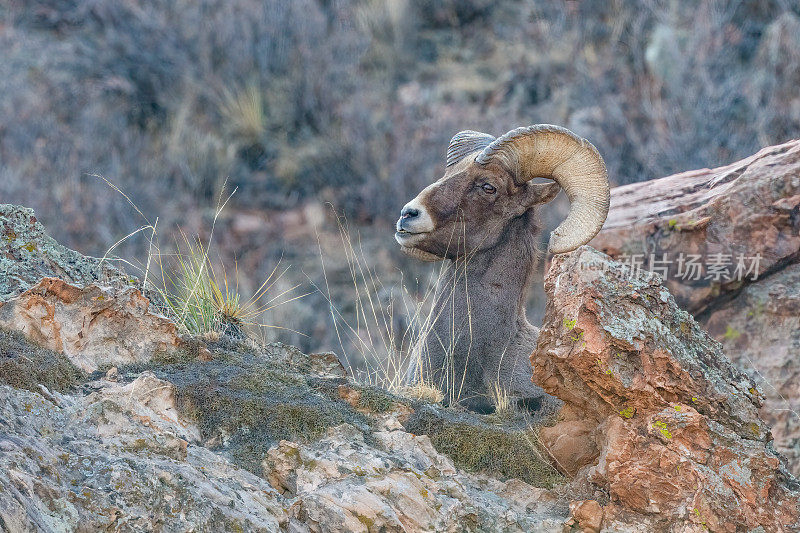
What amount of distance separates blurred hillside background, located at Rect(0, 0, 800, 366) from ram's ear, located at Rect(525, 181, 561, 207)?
7.73m

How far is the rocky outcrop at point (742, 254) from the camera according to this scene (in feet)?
25.9

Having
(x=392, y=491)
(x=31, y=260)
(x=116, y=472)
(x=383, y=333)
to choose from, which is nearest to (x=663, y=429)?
(x=392, y=491)

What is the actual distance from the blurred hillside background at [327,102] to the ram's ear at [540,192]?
25.4 feet

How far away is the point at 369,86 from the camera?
64.7ft

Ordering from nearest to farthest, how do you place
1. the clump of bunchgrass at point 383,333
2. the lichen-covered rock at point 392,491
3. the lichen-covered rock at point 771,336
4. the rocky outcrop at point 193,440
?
1. the rocky outcrop at point 193,440
2. the lichen-covered rock at point 392,491
3. the clump of bunchgrass at point 383,333
4. the lichen-covered rock at point 771,336

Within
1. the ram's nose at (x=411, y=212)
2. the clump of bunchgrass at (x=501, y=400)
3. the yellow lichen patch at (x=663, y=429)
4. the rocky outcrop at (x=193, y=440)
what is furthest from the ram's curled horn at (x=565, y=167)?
the yellow lichen patch at (x=663, y=429)

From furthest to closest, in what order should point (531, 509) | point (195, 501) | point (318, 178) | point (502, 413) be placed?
point (318, 178)
point (502, 413)
point (531, 509)
point (195, 501)

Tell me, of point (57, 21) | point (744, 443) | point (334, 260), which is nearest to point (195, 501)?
point (744, 443)

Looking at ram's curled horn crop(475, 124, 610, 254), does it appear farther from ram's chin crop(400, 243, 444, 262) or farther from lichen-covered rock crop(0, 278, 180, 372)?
lichen-covered rock crop(0, 278, 180, 372)

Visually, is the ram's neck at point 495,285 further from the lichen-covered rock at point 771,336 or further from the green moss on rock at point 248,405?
the green moss on rock at point 248,405

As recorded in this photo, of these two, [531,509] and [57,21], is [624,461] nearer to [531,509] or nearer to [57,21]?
[531,509]

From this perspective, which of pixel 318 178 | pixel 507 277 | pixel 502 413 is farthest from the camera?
pixel 318 178

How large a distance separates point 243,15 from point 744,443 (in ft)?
54.6

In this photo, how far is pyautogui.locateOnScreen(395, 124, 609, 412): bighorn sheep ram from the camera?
21.9 ft
